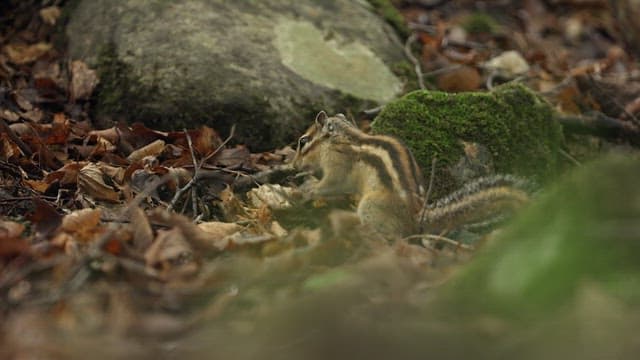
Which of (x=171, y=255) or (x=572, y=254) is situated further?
(x=171, y=255)

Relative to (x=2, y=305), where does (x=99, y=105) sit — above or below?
below

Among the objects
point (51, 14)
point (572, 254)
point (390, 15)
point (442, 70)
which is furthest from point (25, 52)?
point (572, 254)

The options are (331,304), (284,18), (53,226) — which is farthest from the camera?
(284,18)

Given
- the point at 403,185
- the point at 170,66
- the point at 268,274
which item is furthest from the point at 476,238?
the point at 170,66

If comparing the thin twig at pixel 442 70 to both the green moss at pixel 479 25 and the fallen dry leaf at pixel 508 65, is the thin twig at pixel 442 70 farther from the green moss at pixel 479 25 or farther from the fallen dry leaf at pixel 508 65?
the green moss at pixel 479 25

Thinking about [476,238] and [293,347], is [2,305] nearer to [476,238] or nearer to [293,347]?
[293,347]

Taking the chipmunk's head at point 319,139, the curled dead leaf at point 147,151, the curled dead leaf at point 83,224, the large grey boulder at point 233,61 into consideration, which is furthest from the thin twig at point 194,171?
the curled dead leaf at point 83,224

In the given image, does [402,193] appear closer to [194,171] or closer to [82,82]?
[194,171]
